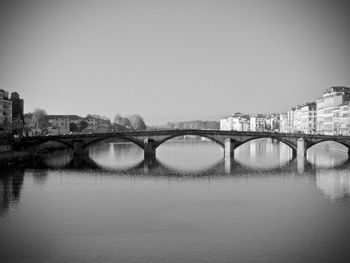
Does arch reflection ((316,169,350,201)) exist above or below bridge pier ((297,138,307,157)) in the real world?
below

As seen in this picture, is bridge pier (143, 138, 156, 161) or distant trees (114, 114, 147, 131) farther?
distant trees (114, 114, 147, 131)

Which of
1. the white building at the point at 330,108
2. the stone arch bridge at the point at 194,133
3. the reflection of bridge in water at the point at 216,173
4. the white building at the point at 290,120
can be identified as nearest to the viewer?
the reflection of bridge in water at the point at 216,173

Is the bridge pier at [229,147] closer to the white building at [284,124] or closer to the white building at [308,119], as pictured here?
the white building at [308,119]

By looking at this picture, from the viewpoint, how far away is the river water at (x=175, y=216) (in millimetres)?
20141

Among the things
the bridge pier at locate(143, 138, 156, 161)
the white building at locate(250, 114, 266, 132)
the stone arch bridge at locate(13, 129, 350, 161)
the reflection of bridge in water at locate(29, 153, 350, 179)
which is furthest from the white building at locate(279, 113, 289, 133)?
the reflection of bridge in water at locate(29, 153, 350, 179)

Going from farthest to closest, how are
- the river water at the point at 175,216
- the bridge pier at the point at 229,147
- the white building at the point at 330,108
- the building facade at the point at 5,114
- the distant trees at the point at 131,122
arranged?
1. the distant trees at the point at 131,122
2. the white building at the point at 330,108
3. the building facade at the point at 5,114
4. the bridge pier at the point at 229,147
5. the river water at the point at 175,216

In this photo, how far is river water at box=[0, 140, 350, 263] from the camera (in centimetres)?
2014

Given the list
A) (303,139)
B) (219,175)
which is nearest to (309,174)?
(219,175)

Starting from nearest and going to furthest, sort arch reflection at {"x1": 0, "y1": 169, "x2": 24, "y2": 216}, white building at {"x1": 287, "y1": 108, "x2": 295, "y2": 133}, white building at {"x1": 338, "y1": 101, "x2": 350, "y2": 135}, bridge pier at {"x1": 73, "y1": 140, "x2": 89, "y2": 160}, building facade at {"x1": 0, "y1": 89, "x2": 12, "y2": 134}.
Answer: arch reflection at {"x1": 0, "y1": 169, "x2": 24, "y2": 216}
bridge pier at {"x1": 73, "y1": 140, "x2": 89, "y2": 160}
building facade at {"x1": 0, "y1": 89, "x2": 12, "y2": 134}
white building at {"x1": 338, "y1": 101, "x2": 350, "y2": 135}
white building at {"x1": 287, "y1": 108, "x2": 295, "y2": 133}

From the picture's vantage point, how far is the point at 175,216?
2700 cm

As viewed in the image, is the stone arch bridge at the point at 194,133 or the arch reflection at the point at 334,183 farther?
the stone arch bridge at the point at 194,133

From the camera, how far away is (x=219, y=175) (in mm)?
45375

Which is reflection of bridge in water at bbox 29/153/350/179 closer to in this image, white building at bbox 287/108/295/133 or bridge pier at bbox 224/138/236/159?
bridge pier at bbox 224/138/236/159

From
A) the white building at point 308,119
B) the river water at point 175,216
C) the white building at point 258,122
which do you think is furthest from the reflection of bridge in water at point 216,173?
the white building at point 258,122
